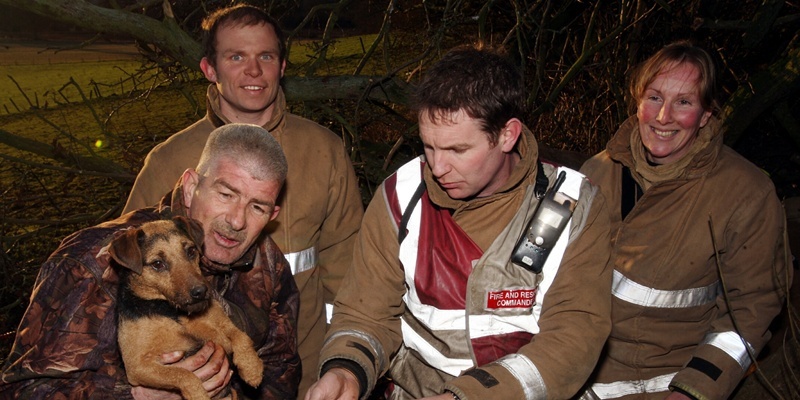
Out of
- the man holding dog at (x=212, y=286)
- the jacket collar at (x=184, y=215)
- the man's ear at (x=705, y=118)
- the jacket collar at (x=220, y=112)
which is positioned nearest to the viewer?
the man holding dog at (x=212, y=286)

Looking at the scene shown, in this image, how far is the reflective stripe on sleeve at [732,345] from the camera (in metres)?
3.30

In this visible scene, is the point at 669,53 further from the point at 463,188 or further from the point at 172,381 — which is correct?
the point at 172,381

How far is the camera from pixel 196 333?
2.80 meters

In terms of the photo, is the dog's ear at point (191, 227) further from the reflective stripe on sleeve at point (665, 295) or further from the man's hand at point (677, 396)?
the man's hand at point (677, 396)

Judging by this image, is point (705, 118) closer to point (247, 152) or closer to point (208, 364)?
point (247, 152)

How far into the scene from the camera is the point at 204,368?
2.80 metres

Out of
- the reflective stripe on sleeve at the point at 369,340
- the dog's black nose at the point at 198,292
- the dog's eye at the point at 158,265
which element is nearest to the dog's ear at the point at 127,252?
the dog's eye at the point at 158,265

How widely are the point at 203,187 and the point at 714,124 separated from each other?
2786mm

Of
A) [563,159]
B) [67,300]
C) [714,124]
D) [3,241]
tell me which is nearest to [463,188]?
[67,300]

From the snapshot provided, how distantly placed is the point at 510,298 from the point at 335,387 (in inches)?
30.6

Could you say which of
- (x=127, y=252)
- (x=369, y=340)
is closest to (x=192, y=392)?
(x=127, y=252)

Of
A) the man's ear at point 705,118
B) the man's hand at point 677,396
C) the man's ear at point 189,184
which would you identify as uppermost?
the man's ear at point 705,118

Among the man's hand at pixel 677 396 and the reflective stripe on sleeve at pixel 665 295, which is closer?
the man's hand at pixel 677 396

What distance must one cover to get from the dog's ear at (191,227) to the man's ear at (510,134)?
4.30 feet
